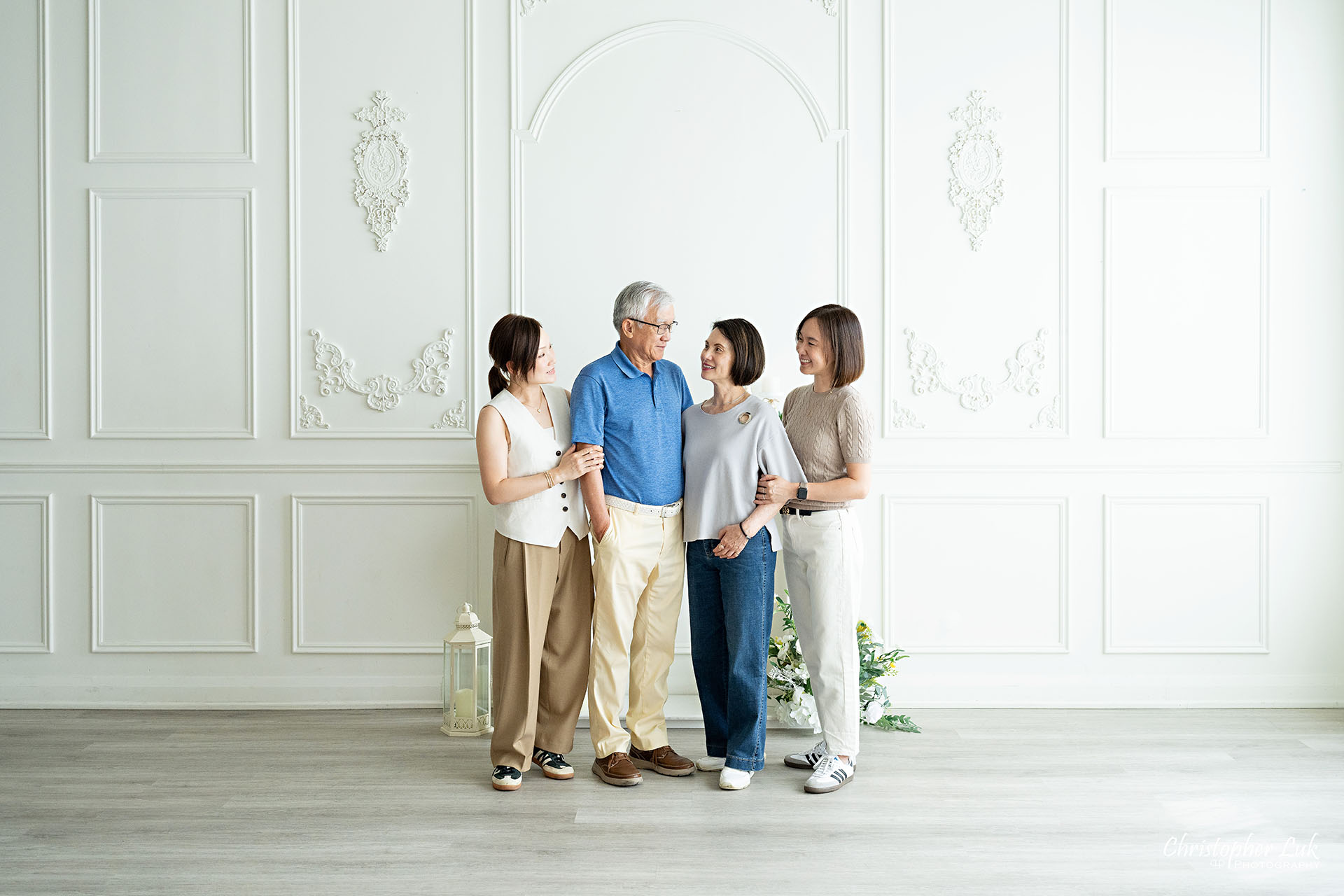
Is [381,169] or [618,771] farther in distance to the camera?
[381,169]

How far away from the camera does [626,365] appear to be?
272 cm

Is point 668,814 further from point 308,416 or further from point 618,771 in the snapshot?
point 308,416

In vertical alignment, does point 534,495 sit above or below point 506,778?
above

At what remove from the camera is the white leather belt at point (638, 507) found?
106 inches

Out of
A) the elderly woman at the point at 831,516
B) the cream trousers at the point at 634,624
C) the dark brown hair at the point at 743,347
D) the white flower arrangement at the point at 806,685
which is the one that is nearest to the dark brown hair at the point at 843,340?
the elderly woman at the point at 831,516

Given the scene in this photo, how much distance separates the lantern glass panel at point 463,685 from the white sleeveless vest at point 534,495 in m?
0.82

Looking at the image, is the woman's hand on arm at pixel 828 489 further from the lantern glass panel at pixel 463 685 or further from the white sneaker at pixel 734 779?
the lantern glass panel at pixel 463 685

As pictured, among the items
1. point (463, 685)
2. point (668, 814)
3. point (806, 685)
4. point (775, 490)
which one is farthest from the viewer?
point (463, 685)

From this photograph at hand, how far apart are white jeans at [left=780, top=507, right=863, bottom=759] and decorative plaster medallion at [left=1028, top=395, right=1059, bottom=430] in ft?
4.24

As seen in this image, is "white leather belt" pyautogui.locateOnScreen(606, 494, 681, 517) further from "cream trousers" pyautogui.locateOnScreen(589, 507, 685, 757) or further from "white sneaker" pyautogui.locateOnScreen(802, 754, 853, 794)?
"white sneaker" pyautogui.locateOnScreen(802, 754, 853, 794)

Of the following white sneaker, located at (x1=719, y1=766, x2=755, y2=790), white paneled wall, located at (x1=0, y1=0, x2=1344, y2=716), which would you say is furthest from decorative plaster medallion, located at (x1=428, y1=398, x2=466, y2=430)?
white sneaker, located at (x1=719, y1=766, x2=755, y2=790)

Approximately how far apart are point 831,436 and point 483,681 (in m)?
1.65

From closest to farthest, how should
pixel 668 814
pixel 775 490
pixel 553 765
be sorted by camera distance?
pixel 668 814 → pixel 775 490 → pixel 553 765

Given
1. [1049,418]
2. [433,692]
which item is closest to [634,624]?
[433,692]
